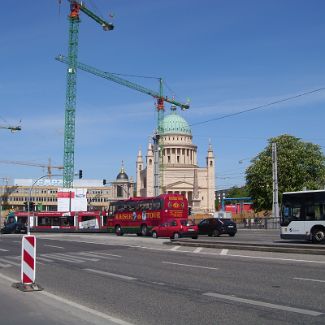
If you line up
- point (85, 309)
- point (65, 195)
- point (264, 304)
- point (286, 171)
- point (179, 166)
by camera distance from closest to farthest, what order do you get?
point (85, 309), point (264, 304), point (286, 171), point (65, 195), point (179, 166)

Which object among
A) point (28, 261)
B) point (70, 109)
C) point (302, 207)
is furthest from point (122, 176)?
point (28, 261)

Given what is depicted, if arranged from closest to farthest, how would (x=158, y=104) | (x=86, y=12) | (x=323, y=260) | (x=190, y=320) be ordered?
(x=190, y=320) → (x=323, y=260) → (x=86, y=12) → (x=158, y=104)

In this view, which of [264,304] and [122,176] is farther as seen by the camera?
[122,176]

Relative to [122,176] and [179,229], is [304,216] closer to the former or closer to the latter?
[179,229]

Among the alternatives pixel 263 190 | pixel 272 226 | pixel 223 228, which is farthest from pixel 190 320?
pixel 263 190

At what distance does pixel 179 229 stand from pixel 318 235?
11472mm

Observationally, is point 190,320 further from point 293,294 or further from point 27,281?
point 27,281

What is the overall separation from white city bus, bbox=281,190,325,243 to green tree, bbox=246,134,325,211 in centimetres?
4624

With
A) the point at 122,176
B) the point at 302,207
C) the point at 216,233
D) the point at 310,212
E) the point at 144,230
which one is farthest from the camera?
the point at 122,176

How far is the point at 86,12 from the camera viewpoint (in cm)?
9350

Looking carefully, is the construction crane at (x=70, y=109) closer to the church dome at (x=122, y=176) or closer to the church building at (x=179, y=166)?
the church building at (x=179, y=166)

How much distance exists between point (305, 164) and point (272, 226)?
2280cm

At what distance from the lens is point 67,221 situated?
63.2 meters

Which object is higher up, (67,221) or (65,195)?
(65,195)
